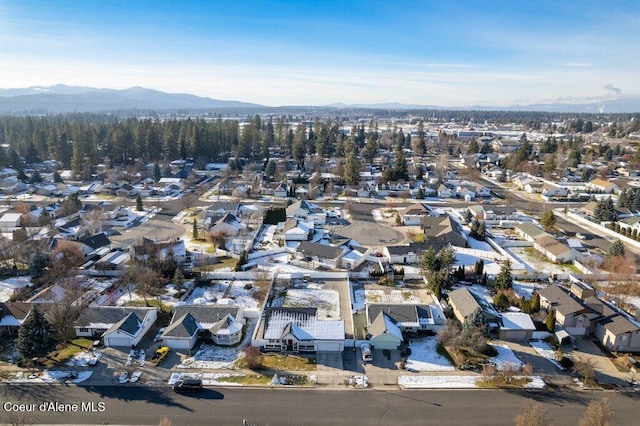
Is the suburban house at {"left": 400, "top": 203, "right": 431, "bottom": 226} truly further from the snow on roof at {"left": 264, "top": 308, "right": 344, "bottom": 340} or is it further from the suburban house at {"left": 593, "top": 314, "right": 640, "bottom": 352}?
the snow on roof at {"left": 264, "top": 308, "right": 344, "bottom": 340}

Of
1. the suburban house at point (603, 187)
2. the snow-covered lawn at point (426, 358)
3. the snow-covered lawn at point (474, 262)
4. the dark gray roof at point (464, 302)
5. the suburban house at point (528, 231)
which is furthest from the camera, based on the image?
the suburban house at point (603, 187)

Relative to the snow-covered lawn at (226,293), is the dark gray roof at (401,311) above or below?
above

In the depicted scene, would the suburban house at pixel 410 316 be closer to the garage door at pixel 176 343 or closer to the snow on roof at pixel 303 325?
the snow on roof at pixel 303 325

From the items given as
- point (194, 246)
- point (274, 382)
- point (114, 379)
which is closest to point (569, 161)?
point (194, 246)

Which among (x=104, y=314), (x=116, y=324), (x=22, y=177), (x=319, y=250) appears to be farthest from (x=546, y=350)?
(x=22, y=177)

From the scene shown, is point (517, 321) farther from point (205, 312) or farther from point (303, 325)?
point (205, 312)

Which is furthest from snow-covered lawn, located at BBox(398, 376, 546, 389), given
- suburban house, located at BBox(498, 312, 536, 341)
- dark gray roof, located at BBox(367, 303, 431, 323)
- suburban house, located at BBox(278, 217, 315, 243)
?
suburban house, located at BBox(278, 217, 315, 243)

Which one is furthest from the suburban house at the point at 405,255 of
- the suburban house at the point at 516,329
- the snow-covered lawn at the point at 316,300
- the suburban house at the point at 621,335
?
the suburban house at the point at 621,335
